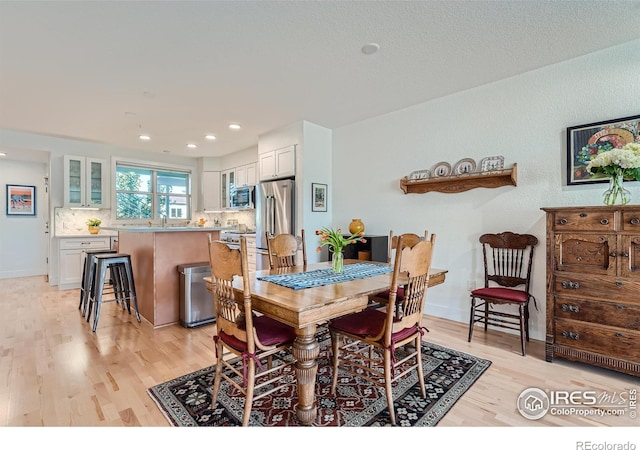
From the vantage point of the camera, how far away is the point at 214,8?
6.83ft

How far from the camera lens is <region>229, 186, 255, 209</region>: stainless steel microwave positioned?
5738 millimetres

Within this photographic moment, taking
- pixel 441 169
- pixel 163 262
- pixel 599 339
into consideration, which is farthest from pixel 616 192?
pixel 163 262

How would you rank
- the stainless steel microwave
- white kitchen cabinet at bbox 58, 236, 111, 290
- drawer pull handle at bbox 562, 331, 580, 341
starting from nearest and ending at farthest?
drawer pull handle at bbox 562, 331, 580, 341 < white kitchen cabinet at bbox 58, 236, 111, 290 < the stainless steel microwave

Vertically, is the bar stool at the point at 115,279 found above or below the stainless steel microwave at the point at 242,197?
below

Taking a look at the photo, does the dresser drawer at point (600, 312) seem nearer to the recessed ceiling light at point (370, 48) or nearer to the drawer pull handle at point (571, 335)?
the drawer pull handle at point (571, 335)

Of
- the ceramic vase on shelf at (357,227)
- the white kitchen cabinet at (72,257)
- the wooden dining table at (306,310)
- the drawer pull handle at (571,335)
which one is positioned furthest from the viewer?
the white kitchen cabinet at (72,257)

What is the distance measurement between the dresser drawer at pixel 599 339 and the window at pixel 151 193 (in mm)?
6862

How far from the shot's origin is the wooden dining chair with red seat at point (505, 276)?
2.79m

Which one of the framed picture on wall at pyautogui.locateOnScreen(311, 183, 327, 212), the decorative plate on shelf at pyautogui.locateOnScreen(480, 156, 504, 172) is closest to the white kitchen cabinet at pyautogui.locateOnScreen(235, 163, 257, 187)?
the framed picture on wall at pyautogui.locateOnScreen(311, 183, 327, 212)

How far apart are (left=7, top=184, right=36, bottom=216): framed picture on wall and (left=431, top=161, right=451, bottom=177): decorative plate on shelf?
7.75 metres

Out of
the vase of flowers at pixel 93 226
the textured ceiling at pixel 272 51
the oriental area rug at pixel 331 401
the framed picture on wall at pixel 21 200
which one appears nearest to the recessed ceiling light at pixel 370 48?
the textured ceiling at pixel 272 51

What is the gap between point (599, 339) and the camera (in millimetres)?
2250

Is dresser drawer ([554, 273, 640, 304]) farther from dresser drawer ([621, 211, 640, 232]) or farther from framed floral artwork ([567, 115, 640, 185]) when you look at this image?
framed floral artwork ([567, 115, 640, 185])

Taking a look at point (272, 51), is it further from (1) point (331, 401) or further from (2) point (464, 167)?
(1) point (331, 401)
